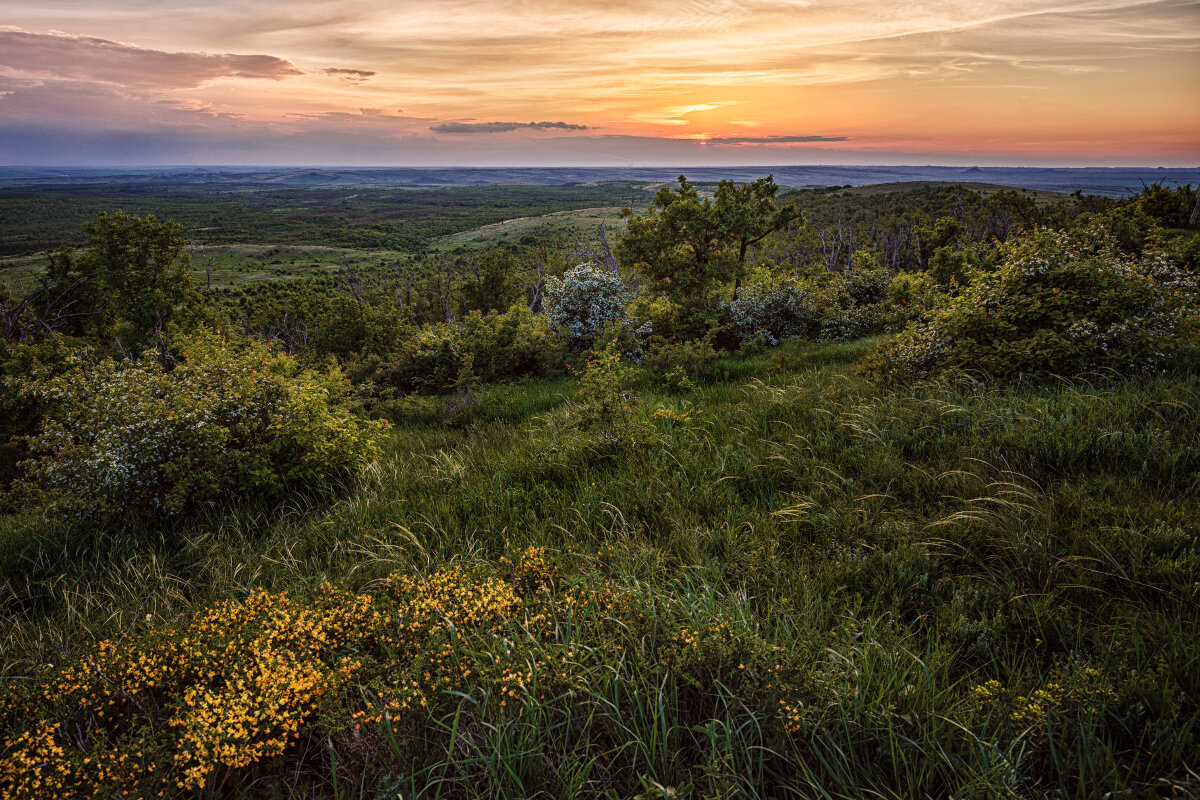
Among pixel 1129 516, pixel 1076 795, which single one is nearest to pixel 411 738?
pixel 1076 795

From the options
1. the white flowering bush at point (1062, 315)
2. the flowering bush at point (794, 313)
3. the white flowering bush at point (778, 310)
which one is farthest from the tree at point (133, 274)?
the white flowering bush at point (1062, 315)

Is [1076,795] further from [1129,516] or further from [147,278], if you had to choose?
[147,278]

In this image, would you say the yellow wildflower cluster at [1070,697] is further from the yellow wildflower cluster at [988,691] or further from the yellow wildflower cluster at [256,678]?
the yellow wildflower cluster at [256,678]

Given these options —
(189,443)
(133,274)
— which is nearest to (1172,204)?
(189,443)

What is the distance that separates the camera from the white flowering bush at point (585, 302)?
19812mm

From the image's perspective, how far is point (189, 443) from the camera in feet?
18.5

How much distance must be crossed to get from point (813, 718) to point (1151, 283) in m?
7.51

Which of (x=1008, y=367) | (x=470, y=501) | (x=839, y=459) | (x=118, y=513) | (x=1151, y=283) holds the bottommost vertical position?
(x=118, y=513)

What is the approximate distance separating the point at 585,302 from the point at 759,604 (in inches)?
704

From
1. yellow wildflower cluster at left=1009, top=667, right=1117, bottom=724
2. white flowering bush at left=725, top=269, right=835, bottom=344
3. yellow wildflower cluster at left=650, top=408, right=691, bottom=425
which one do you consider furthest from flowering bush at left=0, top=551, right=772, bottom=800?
white flowering bush at left=725, top=269, right=835, bottom=344

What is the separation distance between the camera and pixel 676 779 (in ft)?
7.08

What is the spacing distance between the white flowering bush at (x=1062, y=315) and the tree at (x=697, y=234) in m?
11.5

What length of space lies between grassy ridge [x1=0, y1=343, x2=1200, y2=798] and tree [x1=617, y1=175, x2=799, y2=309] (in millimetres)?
13836

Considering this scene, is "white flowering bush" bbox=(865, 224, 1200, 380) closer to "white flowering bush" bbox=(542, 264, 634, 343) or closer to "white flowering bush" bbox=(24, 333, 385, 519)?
"white flowering bush" bbox=(24, 333, 385, 519)
